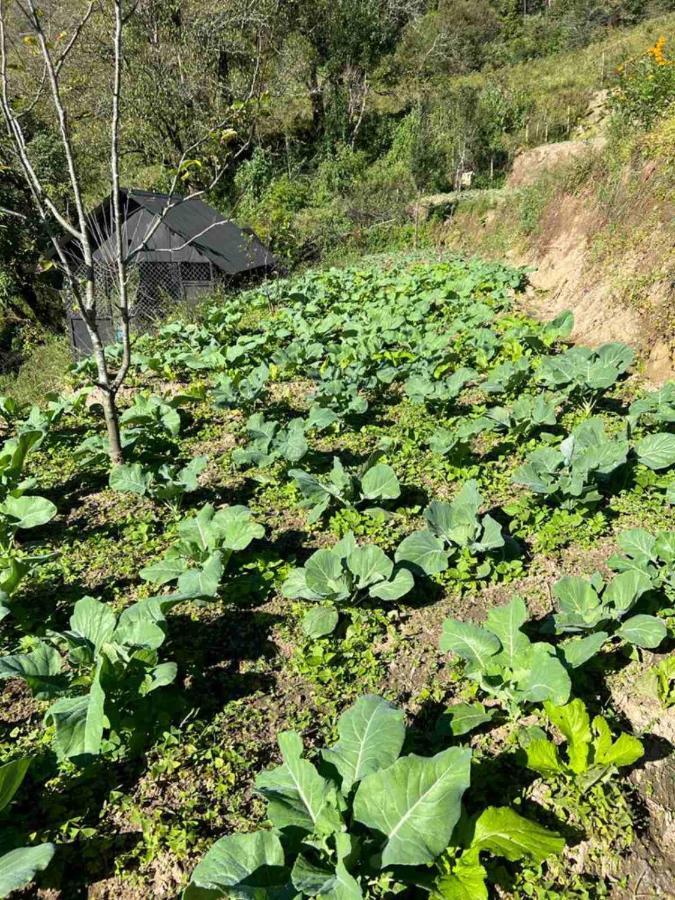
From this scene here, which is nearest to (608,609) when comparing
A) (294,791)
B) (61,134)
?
(294,791)

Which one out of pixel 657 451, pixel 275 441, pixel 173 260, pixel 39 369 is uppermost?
pixel 173 260

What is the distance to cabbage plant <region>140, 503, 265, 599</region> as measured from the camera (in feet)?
9.65

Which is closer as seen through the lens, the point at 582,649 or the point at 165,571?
the point at 582,649

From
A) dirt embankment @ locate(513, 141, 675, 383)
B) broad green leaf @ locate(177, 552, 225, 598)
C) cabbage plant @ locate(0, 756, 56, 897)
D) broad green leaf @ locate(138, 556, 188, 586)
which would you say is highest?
dirt embankment @ locate(513, 141, 675, 383)

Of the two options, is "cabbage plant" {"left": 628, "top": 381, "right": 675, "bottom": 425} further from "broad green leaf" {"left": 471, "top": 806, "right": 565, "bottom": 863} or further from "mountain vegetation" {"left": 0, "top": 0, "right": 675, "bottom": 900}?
"broad green leaf" {"left": 471, "top": 806, "right": 565, "bottom": 863}

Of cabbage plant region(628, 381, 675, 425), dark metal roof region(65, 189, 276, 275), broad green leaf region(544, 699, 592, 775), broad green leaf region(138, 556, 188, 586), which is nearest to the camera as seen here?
broad green leaf region(544, 699, 592, 775)

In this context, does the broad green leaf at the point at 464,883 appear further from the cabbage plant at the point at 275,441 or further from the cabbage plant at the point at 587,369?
the cabbage plant at the point at 587,369

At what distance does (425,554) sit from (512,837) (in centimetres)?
154

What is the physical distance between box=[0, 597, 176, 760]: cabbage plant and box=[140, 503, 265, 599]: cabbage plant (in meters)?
0.29

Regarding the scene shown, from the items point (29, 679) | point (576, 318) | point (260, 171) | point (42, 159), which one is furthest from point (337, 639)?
point (260, 171)

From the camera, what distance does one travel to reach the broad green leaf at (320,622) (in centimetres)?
282

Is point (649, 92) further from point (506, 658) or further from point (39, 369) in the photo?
point (39, 369)

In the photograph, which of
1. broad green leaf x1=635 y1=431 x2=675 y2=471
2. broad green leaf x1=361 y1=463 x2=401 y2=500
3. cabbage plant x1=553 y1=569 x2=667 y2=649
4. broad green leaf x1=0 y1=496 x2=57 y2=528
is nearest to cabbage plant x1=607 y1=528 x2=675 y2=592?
cabbage plant x1=553 y1=569 x2=667 y2=649

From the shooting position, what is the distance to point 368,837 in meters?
1.87
